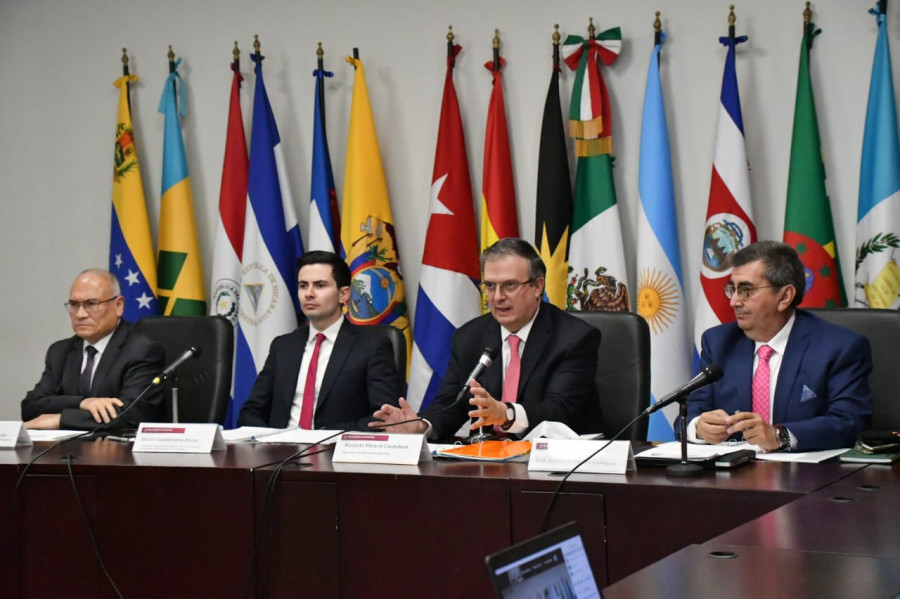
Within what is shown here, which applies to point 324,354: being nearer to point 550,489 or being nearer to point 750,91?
point 550,489

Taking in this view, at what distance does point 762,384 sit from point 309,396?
1.66 metres

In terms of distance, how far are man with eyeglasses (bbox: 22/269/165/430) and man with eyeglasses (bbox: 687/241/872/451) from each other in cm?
201

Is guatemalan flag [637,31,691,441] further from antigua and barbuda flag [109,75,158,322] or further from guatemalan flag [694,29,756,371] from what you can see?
antigua and barbuda flag [109,75,158,322]

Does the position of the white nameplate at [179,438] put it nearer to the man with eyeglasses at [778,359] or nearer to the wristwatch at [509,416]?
the wristwatch at [509,416]

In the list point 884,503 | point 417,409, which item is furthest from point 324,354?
point 884,503

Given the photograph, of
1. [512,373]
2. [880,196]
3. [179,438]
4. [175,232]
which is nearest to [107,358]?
[179,438]

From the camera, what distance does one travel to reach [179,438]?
3258mm

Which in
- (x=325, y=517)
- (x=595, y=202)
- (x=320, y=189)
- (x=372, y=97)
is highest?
(x=372, y=97)

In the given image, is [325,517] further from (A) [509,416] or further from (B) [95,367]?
(B) [95,367]

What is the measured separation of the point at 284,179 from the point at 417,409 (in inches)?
52.9

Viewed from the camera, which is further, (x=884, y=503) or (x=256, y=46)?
(x=256, y=46)

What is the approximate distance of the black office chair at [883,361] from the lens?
3.29 meters

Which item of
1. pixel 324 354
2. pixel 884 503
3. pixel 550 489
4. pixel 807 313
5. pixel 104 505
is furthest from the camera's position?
pixel 324 354

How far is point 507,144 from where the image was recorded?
5.12m
